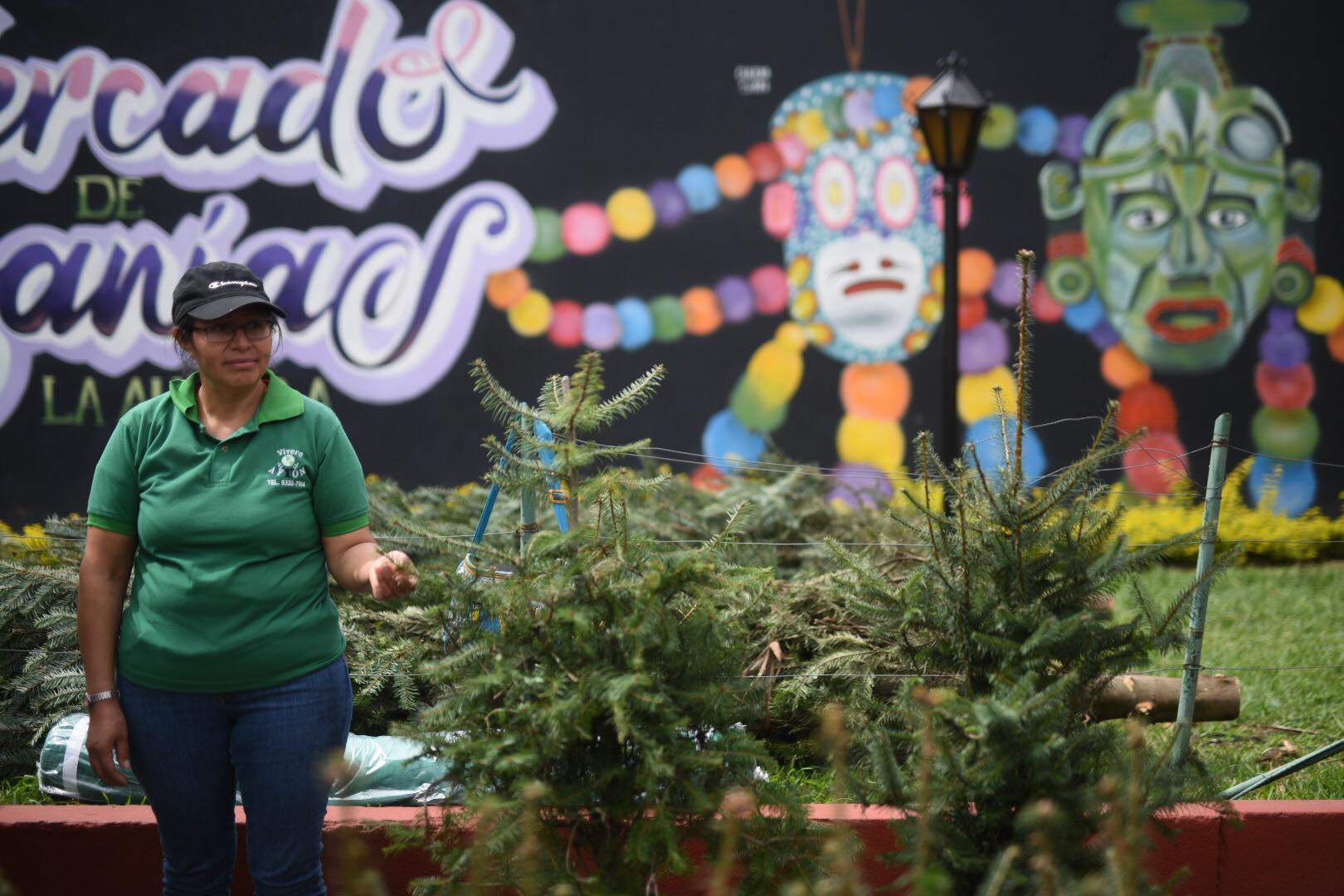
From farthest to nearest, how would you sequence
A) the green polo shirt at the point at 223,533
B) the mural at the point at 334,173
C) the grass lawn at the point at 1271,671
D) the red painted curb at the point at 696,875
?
1. the mural at the point at 334,173
2. the grass lawn at the point at 1271,671
3. the red painted curb at the point at 696,875
4. the green polo shirt at the point at 223,533

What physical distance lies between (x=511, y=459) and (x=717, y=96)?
22.8 ft

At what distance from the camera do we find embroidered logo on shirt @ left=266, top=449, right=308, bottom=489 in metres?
2.90

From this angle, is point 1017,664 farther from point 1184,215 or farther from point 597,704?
point 1184,215

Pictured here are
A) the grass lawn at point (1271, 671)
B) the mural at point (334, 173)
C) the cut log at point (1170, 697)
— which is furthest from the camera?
the mural at point (334, 173)

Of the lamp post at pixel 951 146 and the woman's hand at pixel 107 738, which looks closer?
the woman's hand at pixel 107 738

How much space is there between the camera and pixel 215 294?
2891 millimetres

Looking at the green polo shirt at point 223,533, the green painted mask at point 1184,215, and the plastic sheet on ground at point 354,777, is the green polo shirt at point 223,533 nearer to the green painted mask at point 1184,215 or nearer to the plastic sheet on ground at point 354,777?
the plastic sheet on ground at point 354,777

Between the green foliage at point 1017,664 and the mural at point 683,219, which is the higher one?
the mural at point 683,219

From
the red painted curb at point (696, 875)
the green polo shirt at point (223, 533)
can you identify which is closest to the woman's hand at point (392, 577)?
the green polo shirt at point (223, 533)

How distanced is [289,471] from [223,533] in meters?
0.20

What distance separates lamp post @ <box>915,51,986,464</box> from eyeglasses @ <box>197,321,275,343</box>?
4.61 meters

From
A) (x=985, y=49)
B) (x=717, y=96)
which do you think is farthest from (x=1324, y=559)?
(x=717, y=96)

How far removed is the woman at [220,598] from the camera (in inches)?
112

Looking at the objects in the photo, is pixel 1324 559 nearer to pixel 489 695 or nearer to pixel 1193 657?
pixel 1193 657
